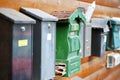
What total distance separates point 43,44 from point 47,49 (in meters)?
0.06

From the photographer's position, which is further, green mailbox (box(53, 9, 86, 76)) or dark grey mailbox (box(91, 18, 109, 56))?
dark grey mailbox (box(91, 18, 109, 56))

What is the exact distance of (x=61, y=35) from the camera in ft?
7.00

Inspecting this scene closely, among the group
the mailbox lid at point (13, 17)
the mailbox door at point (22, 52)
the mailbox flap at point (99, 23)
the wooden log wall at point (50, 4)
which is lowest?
the mailbox door at point (22, 52)

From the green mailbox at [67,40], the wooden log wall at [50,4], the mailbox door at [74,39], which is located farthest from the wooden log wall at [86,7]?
the mailbox door at [74,39]

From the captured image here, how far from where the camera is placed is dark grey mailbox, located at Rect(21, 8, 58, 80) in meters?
1.76

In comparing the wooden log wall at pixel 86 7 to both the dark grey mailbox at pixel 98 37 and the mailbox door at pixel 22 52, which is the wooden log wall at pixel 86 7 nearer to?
the dark grey mailbox at pixel 98 37

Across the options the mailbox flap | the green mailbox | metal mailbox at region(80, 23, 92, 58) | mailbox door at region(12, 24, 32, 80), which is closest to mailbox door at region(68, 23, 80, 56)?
the green mailbox

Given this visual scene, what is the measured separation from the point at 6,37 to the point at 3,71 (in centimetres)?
20

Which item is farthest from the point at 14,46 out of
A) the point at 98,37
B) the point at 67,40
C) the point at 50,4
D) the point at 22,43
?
the point at 98,37

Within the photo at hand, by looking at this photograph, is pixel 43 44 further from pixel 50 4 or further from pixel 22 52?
pixel 50 4

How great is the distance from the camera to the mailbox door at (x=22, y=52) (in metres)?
1.49

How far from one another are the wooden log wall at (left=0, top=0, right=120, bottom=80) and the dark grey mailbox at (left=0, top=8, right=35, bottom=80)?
267 millimetres

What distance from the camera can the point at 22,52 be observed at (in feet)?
5.09

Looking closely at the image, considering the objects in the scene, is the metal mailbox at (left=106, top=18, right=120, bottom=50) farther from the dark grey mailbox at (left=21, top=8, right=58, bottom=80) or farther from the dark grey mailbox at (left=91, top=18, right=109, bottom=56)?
the dark grey mailbox at (left=21, top=8, right=58, bottom=80)
